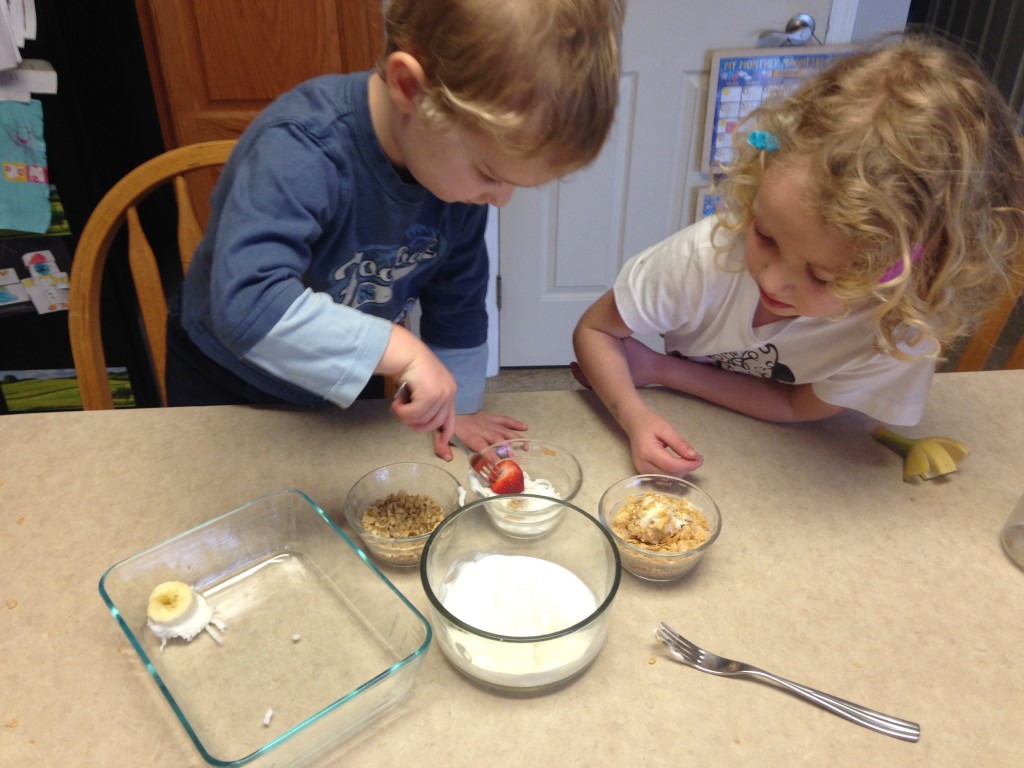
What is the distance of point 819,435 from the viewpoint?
3.09 ft

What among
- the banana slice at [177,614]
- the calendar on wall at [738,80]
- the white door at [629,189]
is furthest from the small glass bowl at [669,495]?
the calendar on wall at [738,80]

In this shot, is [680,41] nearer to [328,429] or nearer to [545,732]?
[328,429]

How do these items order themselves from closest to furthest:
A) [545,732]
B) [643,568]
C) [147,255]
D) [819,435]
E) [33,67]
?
1. [545,732]
2. [643,568]
3. [819,435]
4. [147,255]
5. [33,67]

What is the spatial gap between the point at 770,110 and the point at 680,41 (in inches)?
53.8

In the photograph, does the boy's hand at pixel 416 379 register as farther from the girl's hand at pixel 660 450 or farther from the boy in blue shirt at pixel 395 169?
the girl's hand at pixel 660 450

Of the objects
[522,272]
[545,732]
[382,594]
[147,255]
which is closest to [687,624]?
[545,732]

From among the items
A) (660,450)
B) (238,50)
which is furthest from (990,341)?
(238,50)

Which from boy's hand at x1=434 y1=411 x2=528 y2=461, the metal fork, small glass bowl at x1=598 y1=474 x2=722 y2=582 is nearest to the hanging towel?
boy's hand at x1=434 y1=411 x2=528 y2=461

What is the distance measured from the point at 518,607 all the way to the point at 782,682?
8.9 inches

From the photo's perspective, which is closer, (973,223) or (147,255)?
(973,223)

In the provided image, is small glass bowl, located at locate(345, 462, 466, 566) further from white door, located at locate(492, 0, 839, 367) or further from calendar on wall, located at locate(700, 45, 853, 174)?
calendar on wall, located at locate(700, 45, 853, 174)

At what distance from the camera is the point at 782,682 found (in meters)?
0.60

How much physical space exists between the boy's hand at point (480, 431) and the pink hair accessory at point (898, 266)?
1.48 ft

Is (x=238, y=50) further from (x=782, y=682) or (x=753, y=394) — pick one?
(x=782, y=682)
